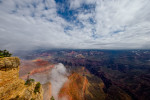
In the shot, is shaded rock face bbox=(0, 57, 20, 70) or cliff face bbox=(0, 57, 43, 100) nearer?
cliff face bbox=(0, 57, 43, 100)

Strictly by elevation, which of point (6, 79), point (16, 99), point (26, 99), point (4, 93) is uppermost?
point (6, 79)

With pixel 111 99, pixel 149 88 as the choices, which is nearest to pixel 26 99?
pixel 111 99

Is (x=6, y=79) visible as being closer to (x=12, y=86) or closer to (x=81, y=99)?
(x=12, y=86)

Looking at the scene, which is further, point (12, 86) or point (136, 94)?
point (136, 94)

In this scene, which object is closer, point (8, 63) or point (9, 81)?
point (9, 81)

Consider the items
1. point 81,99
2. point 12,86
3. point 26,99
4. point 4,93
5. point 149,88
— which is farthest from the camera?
point 149,88

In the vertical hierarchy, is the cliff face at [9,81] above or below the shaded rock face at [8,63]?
below

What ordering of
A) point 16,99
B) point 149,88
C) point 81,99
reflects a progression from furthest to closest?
point 149,88 < point 81,99 < point 16,99

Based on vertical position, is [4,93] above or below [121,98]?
above

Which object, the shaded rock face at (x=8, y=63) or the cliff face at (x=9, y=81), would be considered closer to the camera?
the cliff face at (x=9, y=81)

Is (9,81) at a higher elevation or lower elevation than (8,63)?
lower

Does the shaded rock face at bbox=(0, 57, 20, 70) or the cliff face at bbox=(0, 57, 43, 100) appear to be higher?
the shaded rock face at bbox=(0, 57, 20, 70)
